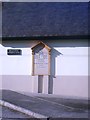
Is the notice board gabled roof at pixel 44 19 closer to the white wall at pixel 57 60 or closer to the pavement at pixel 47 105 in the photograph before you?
the white wall at pixel 57 60

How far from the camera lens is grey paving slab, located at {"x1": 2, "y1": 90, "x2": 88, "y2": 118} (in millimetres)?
11500

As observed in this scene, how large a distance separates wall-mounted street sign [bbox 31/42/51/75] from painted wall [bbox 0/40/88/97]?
0.61 feet

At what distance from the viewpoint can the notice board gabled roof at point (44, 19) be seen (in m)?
16.9

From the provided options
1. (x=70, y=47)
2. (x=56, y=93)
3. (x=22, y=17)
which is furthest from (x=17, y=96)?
(x=22, y=17)

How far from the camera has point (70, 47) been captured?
16.8 m

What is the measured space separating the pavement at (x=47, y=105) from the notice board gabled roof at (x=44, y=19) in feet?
9.47

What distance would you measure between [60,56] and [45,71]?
962 millimetres

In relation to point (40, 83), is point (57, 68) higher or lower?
higher

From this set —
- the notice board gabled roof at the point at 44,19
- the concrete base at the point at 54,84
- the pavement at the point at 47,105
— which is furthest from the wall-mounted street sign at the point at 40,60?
the pavement at the point at 47,105

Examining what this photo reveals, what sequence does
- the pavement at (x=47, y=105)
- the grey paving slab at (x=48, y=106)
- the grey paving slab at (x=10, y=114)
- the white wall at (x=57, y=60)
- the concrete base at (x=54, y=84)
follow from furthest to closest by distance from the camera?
the white wall at (x=57, y=60)
the concrete base at (x=54, y=84)
the grey paving slab at (x=48, y=106)
the pavement at (x=47, y=105)
the grey paving slab at (x=10, y=114)

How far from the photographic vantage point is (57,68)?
16.9m

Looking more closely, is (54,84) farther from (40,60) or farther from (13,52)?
(13,52)

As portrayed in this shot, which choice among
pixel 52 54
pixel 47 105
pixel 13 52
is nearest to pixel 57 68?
pixel 52 54

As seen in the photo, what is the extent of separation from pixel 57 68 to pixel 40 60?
2.81ft
